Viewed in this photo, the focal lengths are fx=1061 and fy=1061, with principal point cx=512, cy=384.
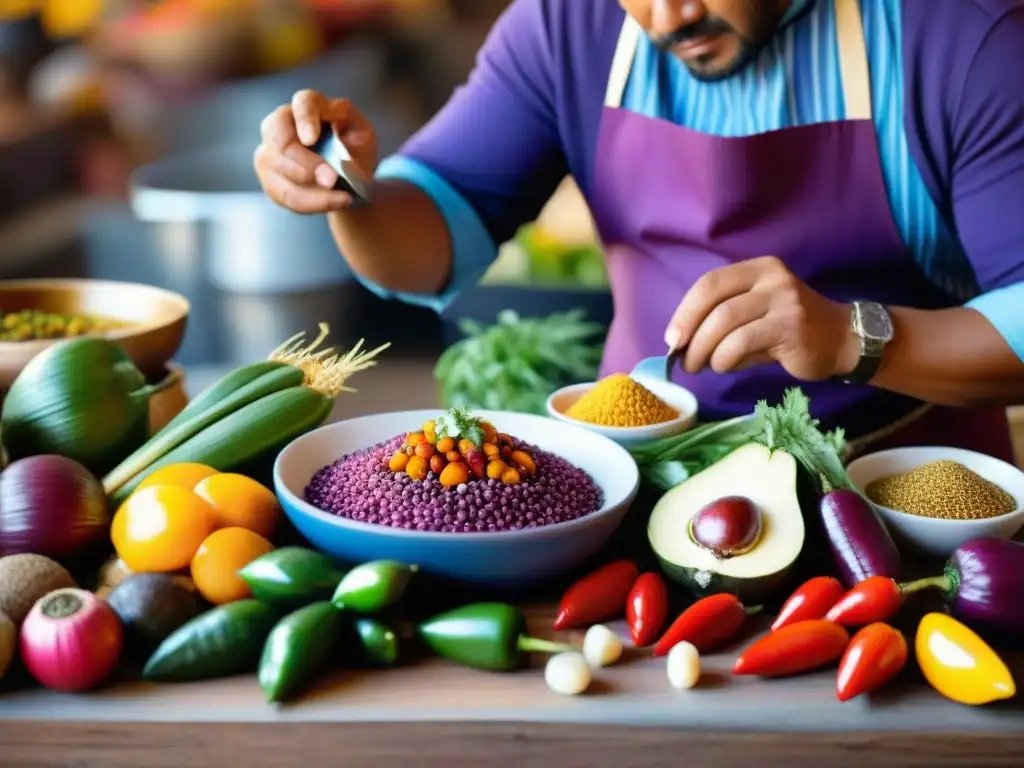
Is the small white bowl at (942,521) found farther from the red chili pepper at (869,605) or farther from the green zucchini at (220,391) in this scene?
the green zucchini at (220,391)

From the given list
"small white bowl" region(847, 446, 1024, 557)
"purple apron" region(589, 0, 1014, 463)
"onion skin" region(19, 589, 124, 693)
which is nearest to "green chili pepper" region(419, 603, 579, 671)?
"onion skin" region(19, 589, 124, 693)

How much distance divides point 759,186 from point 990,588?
2.20 ft

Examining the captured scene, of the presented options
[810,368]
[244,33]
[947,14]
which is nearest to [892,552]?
[810,368]

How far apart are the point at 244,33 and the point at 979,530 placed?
8.87ft

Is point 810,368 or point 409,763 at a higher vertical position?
point 810,368

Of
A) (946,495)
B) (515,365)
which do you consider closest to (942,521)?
(946,495)

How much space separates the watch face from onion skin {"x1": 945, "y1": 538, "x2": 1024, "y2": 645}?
37 centimetres

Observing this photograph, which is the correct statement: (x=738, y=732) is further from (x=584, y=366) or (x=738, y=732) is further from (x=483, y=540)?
(x=584, y=366)

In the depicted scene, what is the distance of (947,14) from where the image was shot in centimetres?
126

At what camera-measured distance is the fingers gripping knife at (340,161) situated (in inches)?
45.8

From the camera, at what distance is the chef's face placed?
120 cm

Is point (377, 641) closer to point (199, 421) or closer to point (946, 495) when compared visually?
point (199, 421)

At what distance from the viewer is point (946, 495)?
0.96 metres

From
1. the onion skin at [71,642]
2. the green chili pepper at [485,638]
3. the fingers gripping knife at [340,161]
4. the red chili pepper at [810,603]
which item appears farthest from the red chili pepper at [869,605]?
the fingers gripping knife at [340,161]
